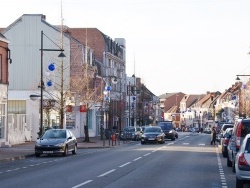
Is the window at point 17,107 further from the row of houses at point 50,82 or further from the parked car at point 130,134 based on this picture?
the parked car at point 130,134

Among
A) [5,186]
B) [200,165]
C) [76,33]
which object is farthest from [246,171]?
[76,33]

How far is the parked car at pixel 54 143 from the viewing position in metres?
35.5

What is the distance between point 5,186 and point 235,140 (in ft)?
31.7

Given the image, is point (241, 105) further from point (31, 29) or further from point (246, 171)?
point (246, 171)

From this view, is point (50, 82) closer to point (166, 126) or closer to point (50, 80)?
point (50, 80)

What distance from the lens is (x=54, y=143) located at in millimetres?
35625

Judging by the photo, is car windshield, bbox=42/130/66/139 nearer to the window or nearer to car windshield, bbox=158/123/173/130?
the window

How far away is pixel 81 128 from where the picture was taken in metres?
70.6

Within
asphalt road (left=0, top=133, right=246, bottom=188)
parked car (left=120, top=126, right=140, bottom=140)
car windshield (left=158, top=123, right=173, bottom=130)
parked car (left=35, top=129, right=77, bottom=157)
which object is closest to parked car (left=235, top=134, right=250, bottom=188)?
asphalt road (left=0, top=133, right=246, bottom=188)

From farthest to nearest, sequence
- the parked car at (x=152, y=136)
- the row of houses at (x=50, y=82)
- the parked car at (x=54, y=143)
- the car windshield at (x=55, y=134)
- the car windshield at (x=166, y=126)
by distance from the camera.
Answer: the car windshield at (x=166, y=126) < the parked car at (x=152, y=136) < the row of houses at (x=50, y=82) < the car windshield at (x=55, y=134) < the parked car at (x=54, y=143)

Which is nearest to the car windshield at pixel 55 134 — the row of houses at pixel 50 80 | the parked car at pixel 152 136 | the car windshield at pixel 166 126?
the row of houses at pixel 50 80

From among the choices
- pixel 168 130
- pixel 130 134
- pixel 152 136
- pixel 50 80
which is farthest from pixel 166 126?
pixel 50 80

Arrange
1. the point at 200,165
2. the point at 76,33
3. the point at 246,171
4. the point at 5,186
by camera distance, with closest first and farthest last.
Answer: the point at 246,171
the point at 5,186
the point at 200,165
the point at 76,33

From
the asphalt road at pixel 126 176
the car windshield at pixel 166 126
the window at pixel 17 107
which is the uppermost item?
the window at pixel 17 107
